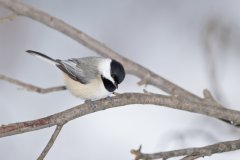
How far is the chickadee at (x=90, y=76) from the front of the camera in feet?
4.64

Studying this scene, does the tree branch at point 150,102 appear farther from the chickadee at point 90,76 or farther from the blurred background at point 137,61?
the blurred background at point 137,61

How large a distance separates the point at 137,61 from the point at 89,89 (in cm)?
116

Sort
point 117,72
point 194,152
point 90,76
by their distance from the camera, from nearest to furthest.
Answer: point 194,152 < point 117,72 < point 90,76

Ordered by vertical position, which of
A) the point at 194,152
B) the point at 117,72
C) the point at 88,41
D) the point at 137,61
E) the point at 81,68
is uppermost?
the point at 137,61

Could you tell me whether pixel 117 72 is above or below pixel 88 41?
below

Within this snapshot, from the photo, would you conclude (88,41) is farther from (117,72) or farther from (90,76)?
(117,72)

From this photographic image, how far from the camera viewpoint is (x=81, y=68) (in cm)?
152

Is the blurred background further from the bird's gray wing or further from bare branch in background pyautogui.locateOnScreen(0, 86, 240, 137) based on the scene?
bare branch in background pyautogui.locateOnScreen(0, 86, 240, 137)

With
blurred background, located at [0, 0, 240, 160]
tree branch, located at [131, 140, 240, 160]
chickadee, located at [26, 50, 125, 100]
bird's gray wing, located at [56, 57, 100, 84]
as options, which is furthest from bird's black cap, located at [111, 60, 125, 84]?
blurred background, located at [0, 0, 240, 160]

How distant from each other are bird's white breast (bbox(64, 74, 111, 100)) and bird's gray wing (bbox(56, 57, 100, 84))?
16 mm

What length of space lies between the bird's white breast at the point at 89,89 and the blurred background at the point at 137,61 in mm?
548

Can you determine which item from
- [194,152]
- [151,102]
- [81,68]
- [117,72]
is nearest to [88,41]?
[81,68]

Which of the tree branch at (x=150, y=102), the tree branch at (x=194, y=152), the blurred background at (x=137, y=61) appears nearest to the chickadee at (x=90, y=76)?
the tree branch at (x=150, y=102)

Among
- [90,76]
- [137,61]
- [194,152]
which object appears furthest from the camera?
[137,61]
